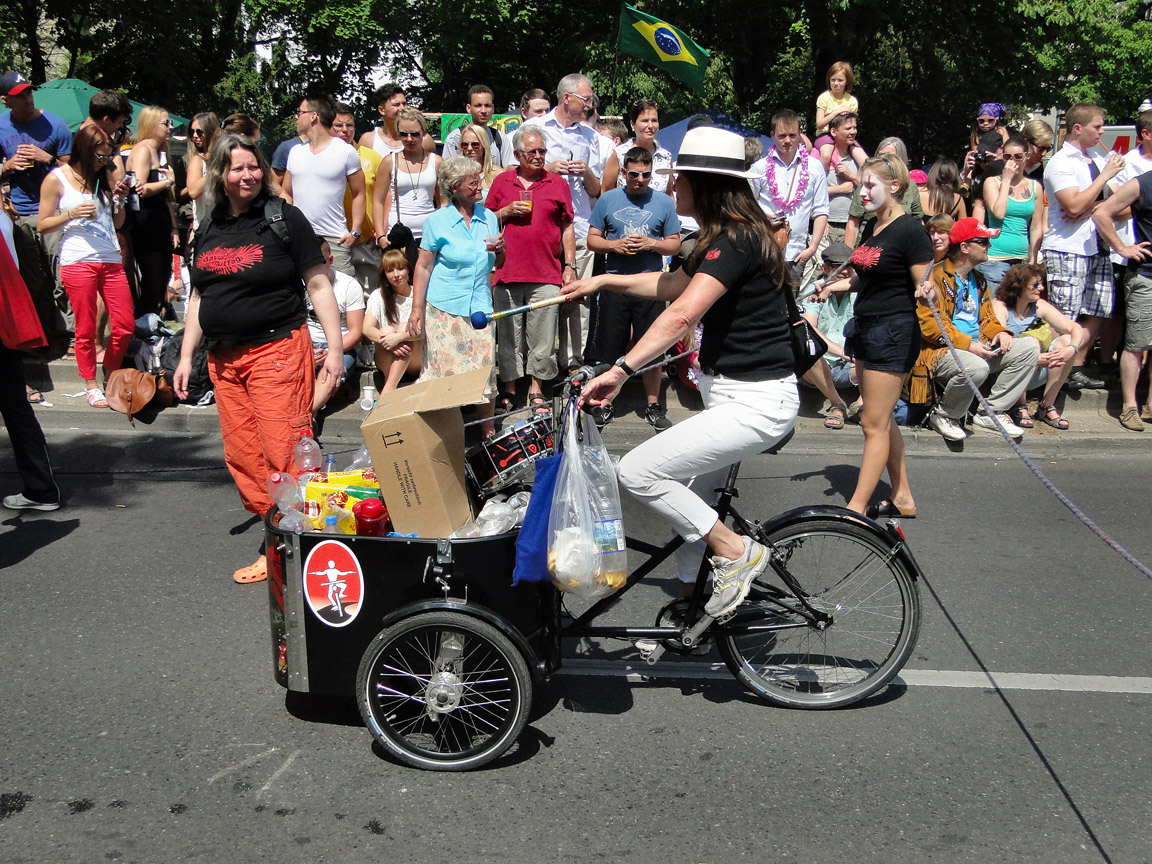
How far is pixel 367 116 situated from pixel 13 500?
32.6 metres

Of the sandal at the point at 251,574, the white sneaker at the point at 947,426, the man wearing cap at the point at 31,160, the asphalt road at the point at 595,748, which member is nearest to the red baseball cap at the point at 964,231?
the white sneaker at the point at 947,426

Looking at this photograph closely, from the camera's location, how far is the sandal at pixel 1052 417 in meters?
8.30

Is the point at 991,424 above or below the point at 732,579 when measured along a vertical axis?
below

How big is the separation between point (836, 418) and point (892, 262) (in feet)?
8.59

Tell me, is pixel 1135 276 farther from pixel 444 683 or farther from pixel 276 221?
pixel 444 683

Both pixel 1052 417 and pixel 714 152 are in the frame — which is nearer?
pixel 714 152

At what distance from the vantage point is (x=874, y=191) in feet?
18.4

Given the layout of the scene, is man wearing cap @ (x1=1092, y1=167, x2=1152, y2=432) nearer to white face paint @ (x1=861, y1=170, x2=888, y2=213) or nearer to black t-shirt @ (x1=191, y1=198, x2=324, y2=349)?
white face paint @ (x1=861, y1=170, x2=888, y2=213)

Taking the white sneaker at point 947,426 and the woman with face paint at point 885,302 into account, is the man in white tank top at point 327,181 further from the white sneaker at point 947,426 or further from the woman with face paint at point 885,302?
the white sneaker at point 947,426

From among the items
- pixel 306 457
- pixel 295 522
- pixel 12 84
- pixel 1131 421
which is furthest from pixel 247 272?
pixel 1131 421

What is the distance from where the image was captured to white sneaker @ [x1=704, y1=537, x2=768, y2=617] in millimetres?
3754

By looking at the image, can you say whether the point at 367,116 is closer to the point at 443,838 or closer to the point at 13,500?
the point at 13,500

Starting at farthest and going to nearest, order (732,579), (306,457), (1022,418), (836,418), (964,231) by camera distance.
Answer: (1022,418), (836,418), (964,231), (306,457), (732,579)

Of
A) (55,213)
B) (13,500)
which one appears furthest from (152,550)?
(55,213)
